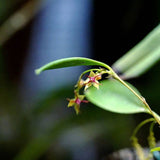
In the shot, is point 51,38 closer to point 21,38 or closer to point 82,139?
point 21,38

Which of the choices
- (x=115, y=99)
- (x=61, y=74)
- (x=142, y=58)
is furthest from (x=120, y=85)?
(x=61, y=74)

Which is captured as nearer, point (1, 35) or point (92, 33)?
point (1, 35)

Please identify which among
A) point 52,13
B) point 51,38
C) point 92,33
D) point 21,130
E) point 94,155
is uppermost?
point 52,13

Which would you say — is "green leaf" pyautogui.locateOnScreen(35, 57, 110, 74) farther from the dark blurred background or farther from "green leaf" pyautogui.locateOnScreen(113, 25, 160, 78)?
the dark blurred background

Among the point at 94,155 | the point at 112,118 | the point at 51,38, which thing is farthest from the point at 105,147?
the point at 51,38

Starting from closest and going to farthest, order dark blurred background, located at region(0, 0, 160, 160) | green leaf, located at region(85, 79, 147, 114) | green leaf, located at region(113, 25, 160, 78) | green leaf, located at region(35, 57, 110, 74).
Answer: green leaf, located at region(35, 57, 110, 74) → green leaf, located at region(85, 79, 147, 114) → green leaf, located at region(113, 25, 160, 78) → dark blurred background, located at region(0, 0, 160, 160)

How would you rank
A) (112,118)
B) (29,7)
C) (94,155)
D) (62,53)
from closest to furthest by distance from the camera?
(112,118) → (94,155) → (29,7) → (62,53)

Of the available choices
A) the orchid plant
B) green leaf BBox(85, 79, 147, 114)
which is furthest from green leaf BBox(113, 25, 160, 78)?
green leaf BBox(85, 79, 147, 114)
